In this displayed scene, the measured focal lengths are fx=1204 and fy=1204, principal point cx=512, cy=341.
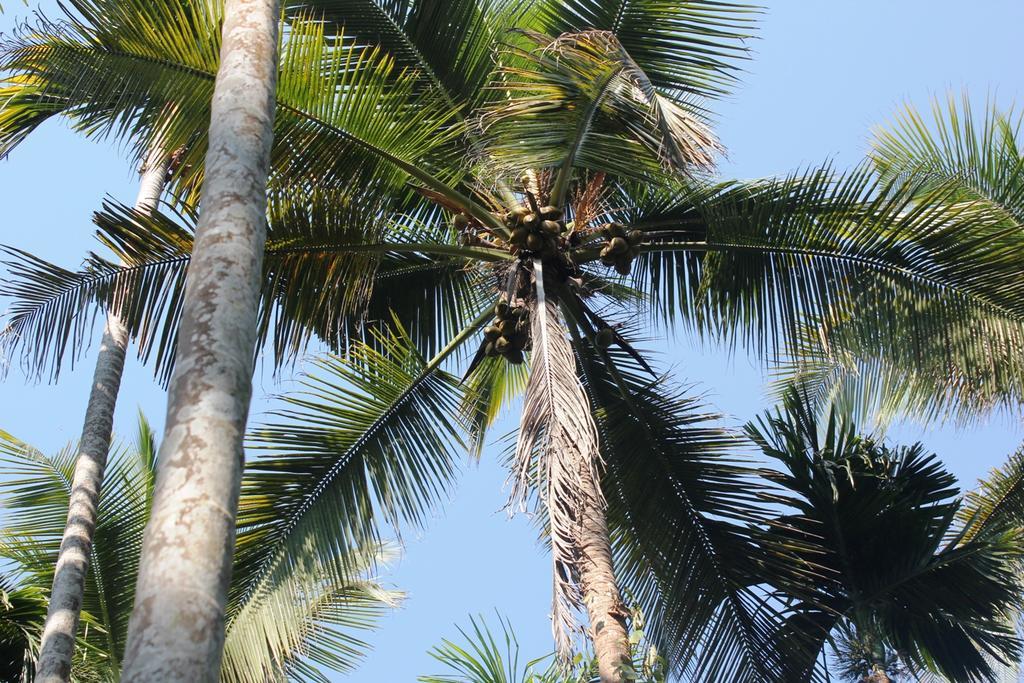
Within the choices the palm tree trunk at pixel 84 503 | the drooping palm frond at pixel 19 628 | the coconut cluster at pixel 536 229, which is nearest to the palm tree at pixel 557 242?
the coconut cluster at pixel 536 229

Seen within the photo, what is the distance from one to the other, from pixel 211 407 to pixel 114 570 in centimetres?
596

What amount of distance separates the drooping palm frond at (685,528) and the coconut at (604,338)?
233mm

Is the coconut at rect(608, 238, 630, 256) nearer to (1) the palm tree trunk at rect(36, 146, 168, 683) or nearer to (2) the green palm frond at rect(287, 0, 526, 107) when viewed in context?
(2) the green palm frond at rect(287, 0, 526, 107)

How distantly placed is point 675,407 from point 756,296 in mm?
924

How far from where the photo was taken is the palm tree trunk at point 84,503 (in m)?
7.01

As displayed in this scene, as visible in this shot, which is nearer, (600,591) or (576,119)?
(600,591)

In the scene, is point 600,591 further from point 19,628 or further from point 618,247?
point 19,628

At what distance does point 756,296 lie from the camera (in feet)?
26.6

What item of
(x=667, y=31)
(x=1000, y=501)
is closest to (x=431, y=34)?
(x=667, y=31)

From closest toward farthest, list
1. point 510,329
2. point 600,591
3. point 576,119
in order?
point 600,591 → point 576,119 → point 510,329

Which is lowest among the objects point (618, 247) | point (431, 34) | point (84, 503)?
point (84, 503)

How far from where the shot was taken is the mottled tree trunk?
249 inches

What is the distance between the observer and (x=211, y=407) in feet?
11.9

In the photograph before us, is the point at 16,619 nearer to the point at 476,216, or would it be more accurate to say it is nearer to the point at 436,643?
the point at 436,643
